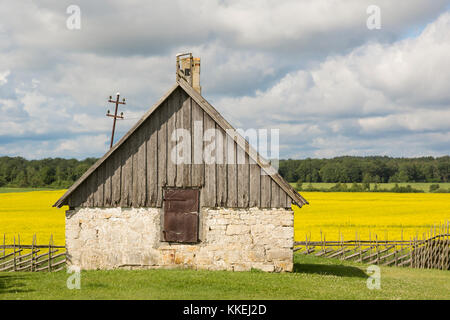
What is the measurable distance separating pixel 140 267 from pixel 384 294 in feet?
27.6

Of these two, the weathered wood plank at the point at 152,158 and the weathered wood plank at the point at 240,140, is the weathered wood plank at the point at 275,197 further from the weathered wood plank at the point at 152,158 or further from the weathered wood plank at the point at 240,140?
the weathered wood plank at the point at 152,158

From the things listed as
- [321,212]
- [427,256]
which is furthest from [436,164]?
[427,256]

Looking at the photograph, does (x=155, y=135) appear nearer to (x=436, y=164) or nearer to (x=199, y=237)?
(x=199, y=237)

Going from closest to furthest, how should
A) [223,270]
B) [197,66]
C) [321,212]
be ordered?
[223,270] < [197,66] < [321,212]

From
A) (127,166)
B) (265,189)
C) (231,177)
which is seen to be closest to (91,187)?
(127,166)

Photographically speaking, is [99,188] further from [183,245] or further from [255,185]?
[255,185]

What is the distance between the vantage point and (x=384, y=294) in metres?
15.2

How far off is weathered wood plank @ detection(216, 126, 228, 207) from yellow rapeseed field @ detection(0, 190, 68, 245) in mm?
17848

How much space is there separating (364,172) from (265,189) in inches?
3511

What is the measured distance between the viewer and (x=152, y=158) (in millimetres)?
18750

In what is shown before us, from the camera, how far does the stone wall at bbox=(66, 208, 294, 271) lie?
18.1 m

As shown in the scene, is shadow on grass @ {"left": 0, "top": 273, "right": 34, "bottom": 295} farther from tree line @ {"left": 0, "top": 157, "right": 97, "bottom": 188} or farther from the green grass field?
tree line @ {"left": 0, "top": 157, "right": 97, "bottom": 188}

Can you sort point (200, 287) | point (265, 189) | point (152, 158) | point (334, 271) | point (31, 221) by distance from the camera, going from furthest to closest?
1. point (31, 221)
2. point (334, 271)
3. point (152, 158)
4. point (265, 189)
5. point (200, 287)

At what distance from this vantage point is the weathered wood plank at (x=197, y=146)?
1834 centimetres
